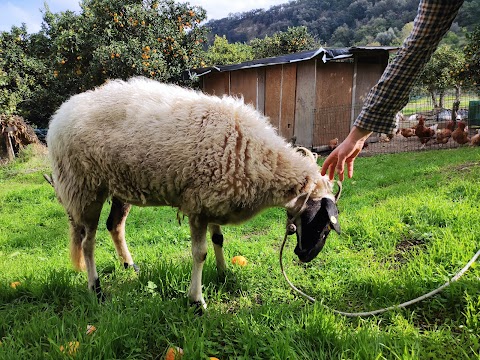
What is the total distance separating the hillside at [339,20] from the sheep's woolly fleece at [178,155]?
52138 mm

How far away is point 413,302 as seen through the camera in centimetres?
239

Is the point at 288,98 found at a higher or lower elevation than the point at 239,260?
higher

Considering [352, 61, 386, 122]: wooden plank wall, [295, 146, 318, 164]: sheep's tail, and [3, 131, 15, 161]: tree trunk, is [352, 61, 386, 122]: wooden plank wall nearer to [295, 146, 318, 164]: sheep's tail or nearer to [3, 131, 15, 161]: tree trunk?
[295, 146, 318, 164]: sheep's tail

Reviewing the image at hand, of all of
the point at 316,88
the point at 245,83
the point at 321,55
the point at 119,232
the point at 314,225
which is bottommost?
the point at 119,232

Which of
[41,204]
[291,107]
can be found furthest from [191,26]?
[41,204]

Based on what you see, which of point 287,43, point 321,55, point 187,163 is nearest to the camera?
point 187,163

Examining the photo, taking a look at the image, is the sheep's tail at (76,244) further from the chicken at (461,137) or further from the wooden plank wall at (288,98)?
the chicken at (461,137)

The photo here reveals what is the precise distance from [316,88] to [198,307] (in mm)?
10906

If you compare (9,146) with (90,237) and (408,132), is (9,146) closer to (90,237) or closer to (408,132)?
(90,237)

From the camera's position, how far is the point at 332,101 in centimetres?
1274

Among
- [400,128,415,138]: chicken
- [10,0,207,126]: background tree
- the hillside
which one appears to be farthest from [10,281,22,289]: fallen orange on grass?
the hillside

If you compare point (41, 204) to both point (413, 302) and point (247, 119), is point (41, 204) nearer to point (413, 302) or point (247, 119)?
point (247, 119)

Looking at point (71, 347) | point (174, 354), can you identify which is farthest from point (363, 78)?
point (71, 347)

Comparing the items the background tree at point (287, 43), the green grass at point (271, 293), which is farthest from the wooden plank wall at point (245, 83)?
the background tree at point (287, 43)
